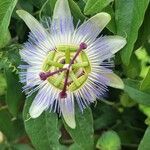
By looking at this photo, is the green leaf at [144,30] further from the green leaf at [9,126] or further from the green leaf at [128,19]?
the green leaf at [9,126]

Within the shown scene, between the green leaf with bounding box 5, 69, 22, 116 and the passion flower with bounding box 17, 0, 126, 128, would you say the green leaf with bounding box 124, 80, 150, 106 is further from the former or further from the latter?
the green leaf with bounding box 5, 69, 22, 116

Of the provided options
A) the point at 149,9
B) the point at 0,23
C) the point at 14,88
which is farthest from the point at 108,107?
the point at 0,23

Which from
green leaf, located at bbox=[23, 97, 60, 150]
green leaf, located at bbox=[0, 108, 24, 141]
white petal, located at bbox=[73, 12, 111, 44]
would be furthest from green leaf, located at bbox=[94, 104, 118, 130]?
white petal, located at bbox=[73, 12, 111, 44]

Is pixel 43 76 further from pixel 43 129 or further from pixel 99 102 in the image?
pixel 99 102

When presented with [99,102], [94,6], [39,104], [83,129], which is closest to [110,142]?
[83,129]

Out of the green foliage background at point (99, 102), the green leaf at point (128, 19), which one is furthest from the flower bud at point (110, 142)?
the green leaf at point (128, 19)
